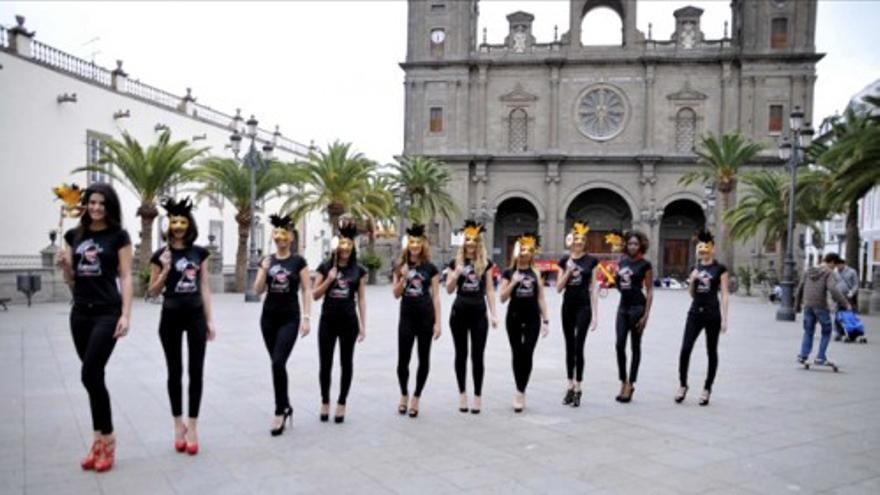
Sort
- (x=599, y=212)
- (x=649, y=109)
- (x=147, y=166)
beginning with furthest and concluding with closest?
(x=599, y=212)
(x=649, y=109)
(x=147, y=166)

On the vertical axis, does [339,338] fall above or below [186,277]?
below

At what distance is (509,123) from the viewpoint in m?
48.2

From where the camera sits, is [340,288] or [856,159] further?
[856,159]

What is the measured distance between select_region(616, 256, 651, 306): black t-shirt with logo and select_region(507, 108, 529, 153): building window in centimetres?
4074

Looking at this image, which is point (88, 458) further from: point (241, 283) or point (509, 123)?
point (509, 123)

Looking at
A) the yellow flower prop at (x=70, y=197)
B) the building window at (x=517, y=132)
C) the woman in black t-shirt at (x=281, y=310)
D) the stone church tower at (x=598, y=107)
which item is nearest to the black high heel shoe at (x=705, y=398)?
the woman in black t-shirt at (x=281, y=310)

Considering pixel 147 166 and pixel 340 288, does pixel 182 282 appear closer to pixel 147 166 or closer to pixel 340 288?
pixel 340 288

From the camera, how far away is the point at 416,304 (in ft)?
22.9

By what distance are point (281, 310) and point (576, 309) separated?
339 cm

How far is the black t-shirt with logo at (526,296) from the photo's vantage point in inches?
284

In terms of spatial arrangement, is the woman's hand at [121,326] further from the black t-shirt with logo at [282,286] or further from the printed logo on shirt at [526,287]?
the printed logo on shirt at [526,287]

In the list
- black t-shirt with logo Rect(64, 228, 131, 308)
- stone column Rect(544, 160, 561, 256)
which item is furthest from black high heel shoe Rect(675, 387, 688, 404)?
stone column Rect(544, 160, 561, 256)

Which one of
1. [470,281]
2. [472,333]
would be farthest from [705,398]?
[470,281]

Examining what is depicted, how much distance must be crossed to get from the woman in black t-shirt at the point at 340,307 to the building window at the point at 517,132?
42211 millimetres
